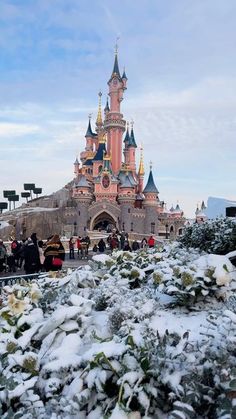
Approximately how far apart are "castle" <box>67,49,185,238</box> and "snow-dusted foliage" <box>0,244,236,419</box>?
37.7 metres

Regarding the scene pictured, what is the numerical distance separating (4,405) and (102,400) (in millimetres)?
611

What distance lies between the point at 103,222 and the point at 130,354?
4570cm

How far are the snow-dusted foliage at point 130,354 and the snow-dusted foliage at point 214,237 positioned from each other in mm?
1850

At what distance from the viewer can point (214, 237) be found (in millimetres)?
6379

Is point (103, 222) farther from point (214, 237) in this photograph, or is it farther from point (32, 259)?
point (214, 237)

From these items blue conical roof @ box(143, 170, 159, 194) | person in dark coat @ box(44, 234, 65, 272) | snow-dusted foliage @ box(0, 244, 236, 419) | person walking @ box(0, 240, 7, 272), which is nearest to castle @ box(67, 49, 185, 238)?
blue conical roof @ box(143, 170, 159, 194)

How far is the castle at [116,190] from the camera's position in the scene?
4553 cm

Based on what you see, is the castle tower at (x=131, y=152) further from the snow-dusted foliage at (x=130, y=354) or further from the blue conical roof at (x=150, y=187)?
the snow-dusted foliage at (x=130, y=354)

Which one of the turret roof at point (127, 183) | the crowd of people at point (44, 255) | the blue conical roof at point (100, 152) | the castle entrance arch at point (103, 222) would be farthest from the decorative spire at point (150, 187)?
the crowd of people at point (44, 255)

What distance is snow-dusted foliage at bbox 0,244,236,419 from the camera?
226cm

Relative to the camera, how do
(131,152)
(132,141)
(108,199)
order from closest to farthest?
(108,199), (131,152), (132,141)

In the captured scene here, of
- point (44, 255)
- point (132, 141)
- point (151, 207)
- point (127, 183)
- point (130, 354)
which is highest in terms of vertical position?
point (132, 141)

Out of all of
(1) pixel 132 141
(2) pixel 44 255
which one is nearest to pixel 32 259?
(2) pixel 44 255

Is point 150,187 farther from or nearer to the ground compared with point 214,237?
farther from the ground
